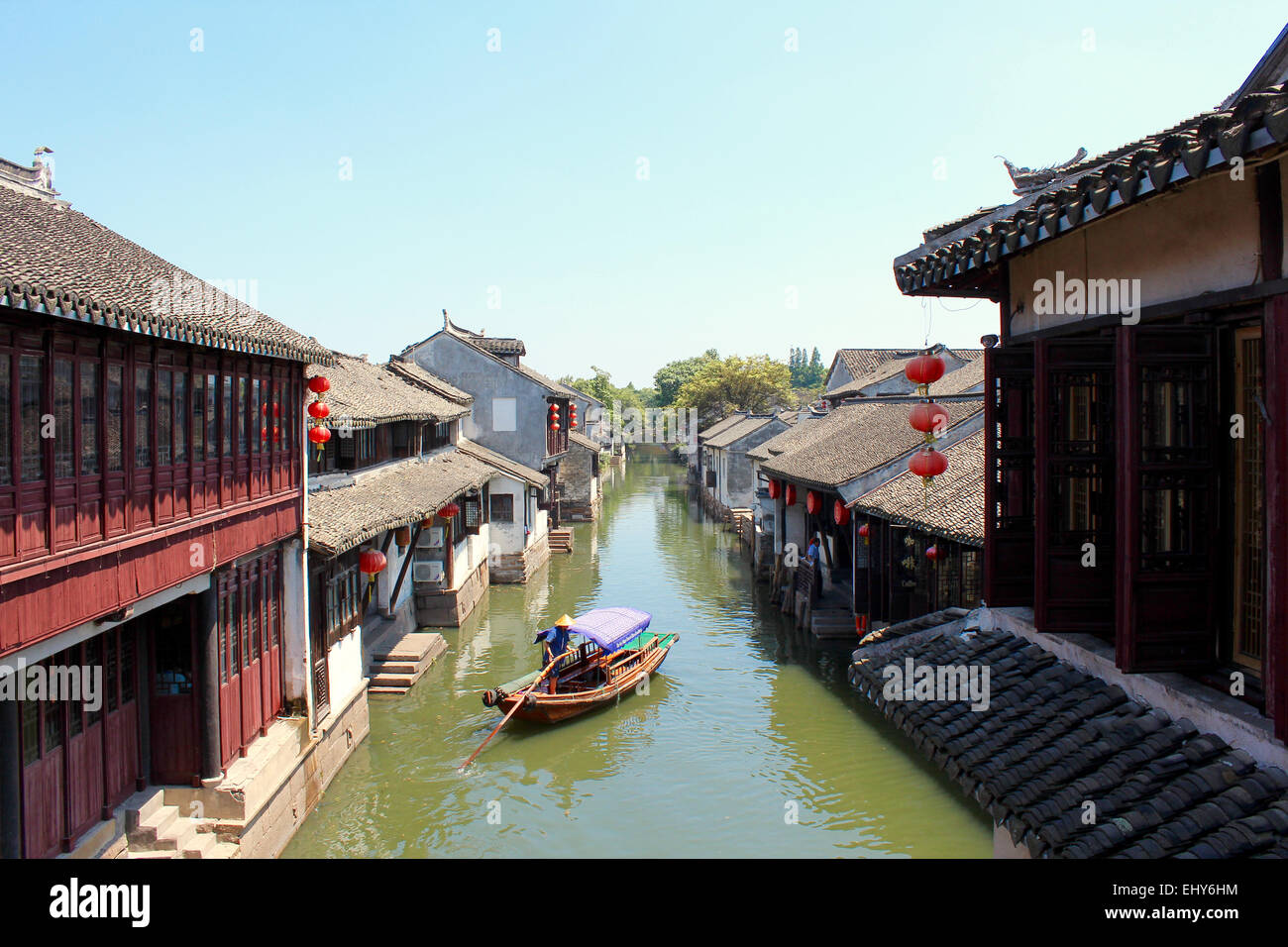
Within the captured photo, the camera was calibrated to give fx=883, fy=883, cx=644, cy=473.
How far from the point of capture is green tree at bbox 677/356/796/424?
60.2 metres

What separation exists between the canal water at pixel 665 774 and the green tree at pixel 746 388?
4126 centimetres

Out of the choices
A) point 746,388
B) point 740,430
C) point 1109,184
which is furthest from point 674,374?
point 1109,184

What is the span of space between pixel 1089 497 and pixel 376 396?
15228mm

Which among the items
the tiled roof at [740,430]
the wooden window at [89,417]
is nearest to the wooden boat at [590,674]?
the wooden window at [89,417]

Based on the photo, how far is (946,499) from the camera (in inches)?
540

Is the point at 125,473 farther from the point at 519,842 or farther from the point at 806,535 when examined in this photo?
the point at 806,535

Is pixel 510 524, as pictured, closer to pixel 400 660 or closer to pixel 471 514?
pixel 471 514

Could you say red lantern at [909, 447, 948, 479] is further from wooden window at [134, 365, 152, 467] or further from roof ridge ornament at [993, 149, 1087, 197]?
wooden window at [134, 365, 152, 467]

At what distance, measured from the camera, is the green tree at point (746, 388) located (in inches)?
2368

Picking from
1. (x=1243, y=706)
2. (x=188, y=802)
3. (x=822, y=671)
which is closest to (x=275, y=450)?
(x=188, y=802)

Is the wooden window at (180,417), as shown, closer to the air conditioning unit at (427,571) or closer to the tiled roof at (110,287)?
the tiled roof at (110,287)

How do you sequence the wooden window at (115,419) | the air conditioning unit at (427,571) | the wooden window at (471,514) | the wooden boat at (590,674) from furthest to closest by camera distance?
the wooden window at (471,514) → the air conditioning unit at (427,571) → the wooden boat at (590,674) → the wooden window at (115,419)
